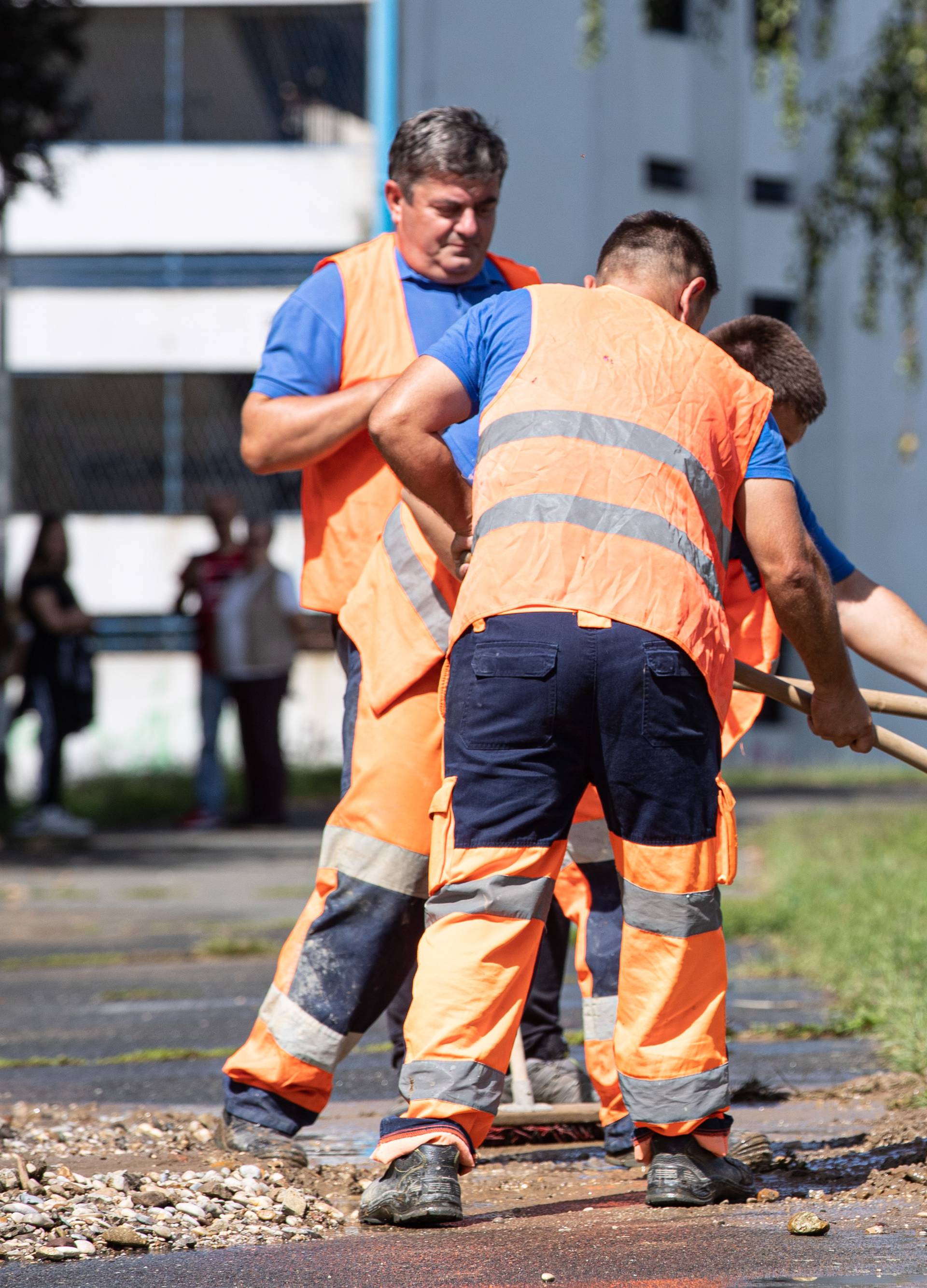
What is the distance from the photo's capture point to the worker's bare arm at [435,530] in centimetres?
348

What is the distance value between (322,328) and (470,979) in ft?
5.28

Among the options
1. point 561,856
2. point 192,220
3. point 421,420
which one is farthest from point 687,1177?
point 192,220

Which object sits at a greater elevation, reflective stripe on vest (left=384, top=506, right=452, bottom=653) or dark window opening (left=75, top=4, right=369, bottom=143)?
dark window opening (left=75, top=4, right=369, bottom=143)

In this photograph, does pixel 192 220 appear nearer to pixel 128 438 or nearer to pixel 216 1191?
pixel 128 438

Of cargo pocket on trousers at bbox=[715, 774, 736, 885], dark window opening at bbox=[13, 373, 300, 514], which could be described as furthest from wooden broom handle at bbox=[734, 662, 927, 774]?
dark window opening at bbox=[13, 373, 300, 514]

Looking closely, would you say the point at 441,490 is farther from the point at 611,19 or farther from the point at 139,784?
the point at 611,19

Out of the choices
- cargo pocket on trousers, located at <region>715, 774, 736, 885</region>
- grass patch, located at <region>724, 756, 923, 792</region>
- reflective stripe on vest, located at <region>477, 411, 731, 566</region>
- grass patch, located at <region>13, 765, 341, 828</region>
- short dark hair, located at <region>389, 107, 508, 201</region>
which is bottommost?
grass patch, located at <region>724, 756, 923, 792</region>

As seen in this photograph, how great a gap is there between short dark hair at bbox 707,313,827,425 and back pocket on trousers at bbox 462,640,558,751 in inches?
45.1

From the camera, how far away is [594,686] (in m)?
3.10

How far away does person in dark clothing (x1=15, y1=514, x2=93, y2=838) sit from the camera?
11750 mm

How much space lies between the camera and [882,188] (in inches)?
450

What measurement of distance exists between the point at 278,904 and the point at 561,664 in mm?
5902

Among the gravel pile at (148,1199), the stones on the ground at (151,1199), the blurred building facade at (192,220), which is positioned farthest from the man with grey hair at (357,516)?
the blurred building facade at (192,220)

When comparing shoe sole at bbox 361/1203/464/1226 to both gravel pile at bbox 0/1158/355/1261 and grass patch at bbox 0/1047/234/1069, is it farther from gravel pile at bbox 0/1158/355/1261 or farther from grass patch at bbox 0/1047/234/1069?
grass patch at bbox 0/1047/234/1069
